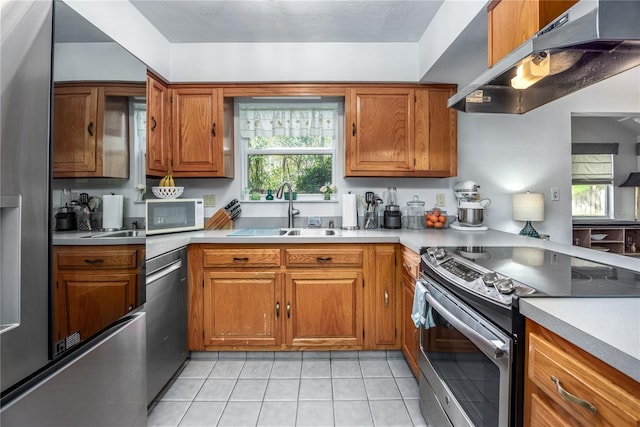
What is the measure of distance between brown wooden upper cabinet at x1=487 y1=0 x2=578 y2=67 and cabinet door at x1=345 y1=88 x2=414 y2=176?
1.00 meters

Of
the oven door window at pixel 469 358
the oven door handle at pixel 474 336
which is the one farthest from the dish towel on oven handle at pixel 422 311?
the oven door handle at pixel 474 336

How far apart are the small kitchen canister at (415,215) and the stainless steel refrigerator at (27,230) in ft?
7.90

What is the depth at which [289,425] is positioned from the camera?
1640mm

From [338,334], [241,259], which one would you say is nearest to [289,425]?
[338,334]

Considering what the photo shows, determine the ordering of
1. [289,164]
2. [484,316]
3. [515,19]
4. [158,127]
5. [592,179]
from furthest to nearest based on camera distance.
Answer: [289,164] < [158,127] < [592,179] < [515,19] < [484,316]

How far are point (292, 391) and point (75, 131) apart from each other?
5.79 feet

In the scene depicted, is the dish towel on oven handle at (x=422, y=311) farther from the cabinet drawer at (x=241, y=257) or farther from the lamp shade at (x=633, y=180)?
the lamp shade at (x=633, y=180)

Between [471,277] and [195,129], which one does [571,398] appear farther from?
[195,129]

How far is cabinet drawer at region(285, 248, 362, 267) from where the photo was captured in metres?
2.26

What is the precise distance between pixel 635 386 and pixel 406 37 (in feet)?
8.59

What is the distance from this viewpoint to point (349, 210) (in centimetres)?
266

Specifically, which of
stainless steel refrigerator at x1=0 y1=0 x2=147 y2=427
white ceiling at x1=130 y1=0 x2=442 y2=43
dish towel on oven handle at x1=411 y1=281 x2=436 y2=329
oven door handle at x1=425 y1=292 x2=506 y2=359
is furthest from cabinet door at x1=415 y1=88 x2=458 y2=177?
stainless steel refrigerator at x1=0 y1=0 x2=147 y2=427

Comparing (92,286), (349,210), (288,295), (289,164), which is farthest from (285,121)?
(92,286)

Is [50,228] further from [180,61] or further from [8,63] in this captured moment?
[180,61]
